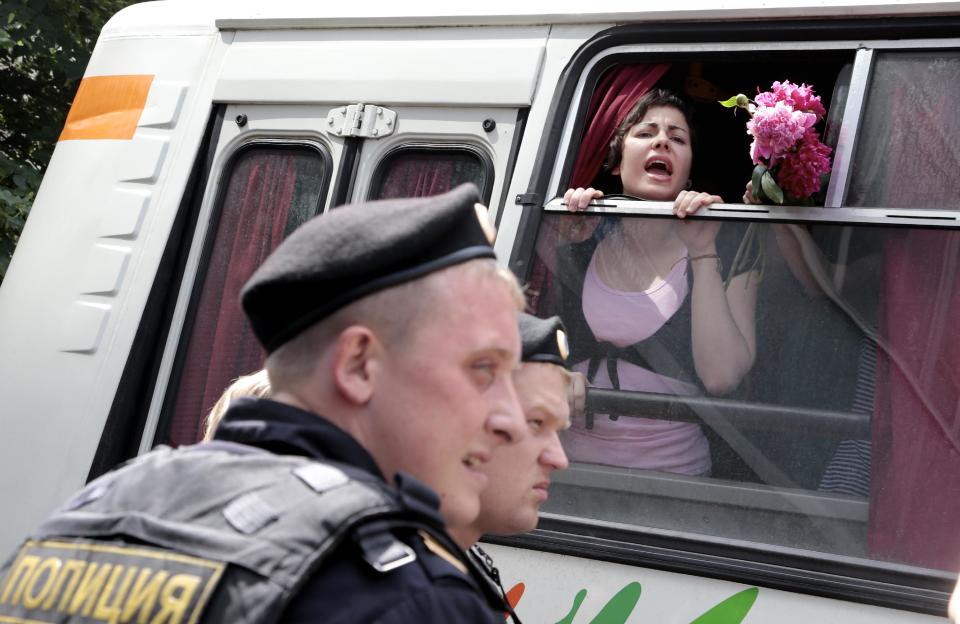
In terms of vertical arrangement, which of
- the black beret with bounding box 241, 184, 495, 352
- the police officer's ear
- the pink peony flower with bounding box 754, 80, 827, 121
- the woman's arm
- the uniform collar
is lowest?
the uniform collar

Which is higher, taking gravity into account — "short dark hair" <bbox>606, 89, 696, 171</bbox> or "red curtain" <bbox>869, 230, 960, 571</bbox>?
"short dark hair" <bbox>606, 89, 696, 171</bbox>

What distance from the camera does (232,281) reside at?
434cm

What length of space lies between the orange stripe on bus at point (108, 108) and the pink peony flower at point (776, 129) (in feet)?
6.94

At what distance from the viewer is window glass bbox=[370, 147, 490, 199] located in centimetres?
404

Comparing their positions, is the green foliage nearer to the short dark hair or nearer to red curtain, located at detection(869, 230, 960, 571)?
the short dark hair

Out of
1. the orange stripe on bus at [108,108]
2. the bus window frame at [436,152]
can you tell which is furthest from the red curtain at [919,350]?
the orange stripe on bus at [108,108]

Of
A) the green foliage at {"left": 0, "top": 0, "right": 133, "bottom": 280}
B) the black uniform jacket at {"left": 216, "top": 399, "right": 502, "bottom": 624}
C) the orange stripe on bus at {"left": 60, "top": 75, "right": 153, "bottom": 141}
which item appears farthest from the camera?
the green foliage at {"left": 0, "top": 0, "right": 133, "bottom": 280}

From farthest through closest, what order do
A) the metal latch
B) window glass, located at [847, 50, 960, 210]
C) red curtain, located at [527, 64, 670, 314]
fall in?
1. the metal latch
2. red curtain, located at [527, 64, 670, 314]
3. window glass, located at [847, 50, 960, 210]

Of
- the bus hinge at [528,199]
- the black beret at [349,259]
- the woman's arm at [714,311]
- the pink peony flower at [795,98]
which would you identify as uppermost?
the pink peony flower at [795,98]

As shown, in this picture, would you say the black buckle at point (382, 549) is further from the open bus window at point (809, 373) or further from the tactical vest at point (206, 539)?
the open bus window at point (809, 373)

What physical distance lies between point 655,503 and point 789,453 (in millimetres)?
341

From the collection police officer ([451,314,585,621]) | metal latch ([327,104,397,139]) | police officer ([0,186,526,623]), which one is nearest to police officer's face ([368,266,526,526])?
police officer ([0,186,526,623])

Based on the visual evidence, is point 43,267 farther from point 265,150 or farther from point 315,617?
point 315,617

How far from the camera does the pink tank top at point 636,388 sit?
338cm
